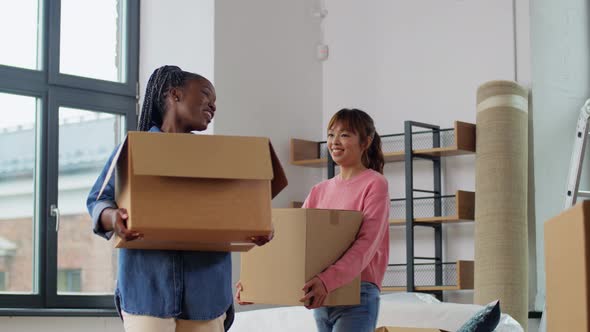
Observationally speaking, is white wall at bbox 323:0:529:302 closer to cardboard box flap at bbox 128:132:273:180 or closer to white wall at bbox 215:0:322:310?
white wall at bbox 215:0:322:310

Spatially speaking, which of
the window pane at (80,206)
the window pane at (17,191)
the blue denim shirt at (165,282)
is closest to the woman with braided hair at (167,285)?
the blue denim shirt at (165,282)

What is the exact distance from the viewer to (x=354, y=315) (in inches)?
81.7

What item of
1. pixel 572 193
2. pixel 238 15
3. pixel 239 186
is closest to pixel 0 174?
pixel 238 15

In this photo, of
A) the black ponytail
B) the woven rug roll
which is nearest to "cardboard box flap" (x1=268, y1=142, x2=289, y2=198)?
the black ponytail

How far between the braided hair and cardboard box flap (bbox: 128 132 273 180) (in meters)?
0.27

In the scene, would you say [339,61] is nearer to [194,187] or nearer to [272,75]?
[272,75]

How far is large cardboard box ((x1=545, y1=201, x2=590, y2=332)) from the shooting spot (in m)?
0.91

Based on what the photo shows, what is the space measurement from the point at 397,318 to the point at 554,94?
1.65 meters

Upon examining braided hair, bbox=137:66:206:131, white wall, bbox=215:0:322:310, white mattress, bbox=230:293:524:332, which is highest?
white wall, bbox=215:0:322:310

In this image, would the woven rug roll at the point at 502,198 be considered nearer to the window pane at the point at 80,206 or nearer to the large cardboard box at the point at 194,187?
the window pane at the point at 80,206

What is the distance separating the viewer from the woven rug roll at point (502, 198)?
393cm

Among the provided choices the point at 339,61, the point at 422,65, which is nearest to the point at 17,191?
the point at 339,61

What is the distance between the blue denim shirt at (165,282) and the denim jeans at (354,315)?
481 mm

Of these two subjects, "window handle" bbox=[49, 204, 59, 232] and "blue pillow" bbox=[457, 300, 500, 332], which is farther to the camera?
"window handle" bbox=[49, 204, 59, 232]
